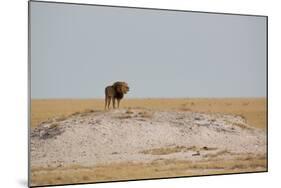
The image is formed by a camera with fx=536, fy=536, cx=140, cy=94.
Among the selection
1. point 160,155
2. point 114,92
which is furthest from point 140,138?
point 114,92

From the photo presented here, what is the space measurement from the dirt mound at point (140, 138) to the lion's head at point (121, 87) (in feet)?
0.67

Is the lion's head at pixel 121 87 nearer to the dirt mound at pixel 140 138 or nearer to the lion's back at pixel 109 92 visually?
the lion's back at pixel 109 92

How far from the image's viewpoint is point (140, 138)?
5.22 meters

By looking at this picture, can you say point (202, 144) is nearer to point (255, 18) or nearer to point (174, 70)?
point (174, 70)

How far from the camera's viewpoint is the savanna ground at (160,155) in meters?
4.91

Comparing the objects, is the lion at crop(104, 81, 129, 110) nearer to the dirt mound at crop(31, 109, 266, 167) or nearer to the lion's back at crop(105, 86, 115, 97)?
the lion's back at crop(105, 86, 115, 97)

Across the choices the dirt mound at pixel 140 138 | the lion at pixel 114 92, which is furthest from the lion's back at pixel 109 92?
the dirt mound at pixel 140 138

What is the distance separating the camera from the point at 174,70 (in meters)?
5.36

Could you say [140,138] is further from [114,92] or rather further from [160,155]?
[114,92]

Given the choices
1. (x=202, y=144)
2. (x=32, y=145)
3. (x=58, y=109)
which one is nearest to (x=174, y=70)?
(x=202, y=144)

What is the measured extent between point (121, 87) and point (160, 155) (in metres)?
0.79

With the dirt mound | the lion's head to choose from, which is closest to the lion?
the lion's head
